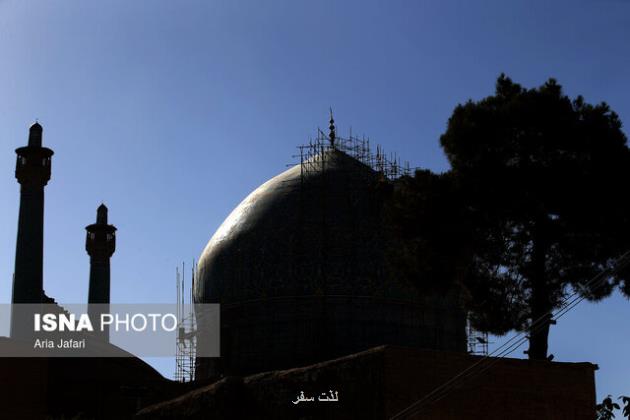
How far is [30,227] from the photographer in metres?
34.9

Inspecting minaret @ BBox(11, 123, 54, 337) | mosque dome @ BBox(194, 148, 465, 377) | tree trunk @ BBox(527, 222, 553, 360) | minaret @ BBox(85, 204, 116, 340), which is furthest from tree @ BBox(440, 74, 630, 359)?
minaret @ BBox(85, 204, 116, 340)

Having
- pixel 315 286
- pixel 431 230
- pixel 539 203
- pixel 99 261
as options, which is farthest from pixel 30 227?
pixel 539 203

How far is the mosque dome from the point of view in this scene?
25500 millimetres

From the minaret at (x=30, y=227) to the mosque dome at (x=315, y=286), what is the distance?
396 inches

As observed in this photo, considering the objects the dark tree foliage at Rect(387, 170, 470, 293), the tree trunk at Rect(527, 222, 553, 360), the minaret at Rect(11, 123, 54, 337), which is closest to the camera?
the tree trunk at Rect(527, 222, 553, 360)

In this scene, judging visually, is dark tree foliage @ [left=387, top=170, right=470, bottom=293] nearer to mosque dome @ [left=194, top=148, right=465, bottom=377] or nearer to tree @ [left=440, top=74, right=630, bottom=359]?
tree @ [left=440, top=74, right=630, bottom=359]

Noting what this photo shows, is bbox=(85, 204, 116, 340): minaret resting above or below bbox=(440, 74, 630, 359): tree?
above

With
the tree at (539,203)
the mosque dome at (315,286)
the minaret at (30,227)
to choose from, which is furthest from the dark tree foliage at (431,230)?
the minaret at (30,227)

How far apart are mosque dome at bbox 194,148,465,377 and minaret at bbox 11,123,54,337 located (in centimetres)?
1005

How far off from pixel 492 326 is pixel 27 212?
2048cm

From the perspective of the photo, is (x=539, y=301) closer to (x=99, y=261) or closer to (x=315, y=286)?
(x=315, y=286)

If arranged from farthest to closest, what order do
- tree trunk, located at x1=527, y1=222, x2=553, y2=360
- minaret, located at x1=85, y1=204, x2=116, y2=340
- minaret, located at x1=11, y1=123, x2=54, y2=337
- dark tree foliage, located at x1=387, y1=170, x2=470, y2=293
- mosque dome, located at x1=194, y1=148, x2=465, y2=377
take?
minaret, located at x1=85, y1=204, x2=116, y2=340
minaret, located at x1=11, y1=123, x2=54, y2=337
mosque dome, located at x1=194, y1=148, x2=465, y2=377
dark tree foliage, located at x1=387, y1=170, x2=470, y2=293
tree trunk, located at x1=527, y1=222, x2=553, y2=360

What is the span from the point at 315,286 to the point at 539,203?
7189 millimetres

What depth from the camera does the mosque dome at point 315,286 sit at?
25.5 m
